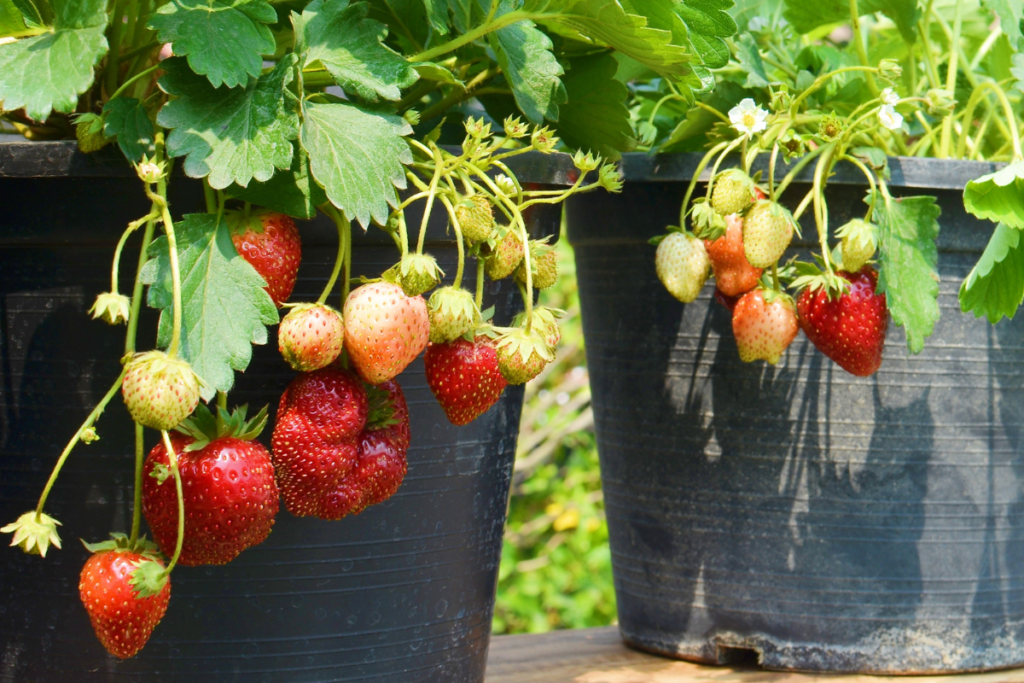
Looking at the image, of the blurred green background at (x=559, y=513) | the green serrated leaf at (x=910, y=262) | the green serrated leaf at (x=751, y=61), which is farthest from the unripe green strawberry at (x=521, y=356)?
the blurred green background at (x=559, y=513)

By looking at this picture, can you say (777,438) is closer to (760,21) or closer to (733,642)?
(733,642)

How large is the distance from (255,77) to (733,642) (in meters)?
0.70

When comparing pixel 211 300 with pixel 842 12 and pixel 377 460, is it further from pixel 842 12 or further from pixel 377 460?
Result: pixel 842 12

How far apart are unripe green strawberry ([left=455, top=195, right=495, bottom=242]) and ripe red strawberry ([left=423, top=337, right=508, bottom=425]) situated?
65 mm

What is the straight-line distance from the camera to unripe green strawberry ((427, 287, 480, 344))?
0.65 m

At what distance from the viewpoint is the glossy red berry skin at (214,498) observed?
602 mm

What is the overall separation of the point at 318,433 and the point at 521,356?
13 centimetres

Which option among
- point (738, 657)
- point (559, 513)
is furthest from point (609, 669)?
point (559, 513)

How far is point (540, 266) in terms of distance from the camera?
0.70 metres

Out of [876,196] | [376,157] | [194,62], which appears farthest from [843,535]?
[194,62]

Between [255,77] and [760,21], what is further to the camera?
[760,21]

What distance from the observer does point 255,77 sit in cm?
63

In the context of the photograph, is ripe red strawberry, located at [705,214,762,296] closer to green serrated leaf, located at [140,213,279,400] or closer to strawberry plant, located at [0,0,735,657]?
strawberry plant, located at [0,0,735,657]

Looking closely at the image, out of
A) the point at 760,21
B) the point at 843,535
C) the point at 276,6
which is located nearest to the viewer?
the point at 276,6
